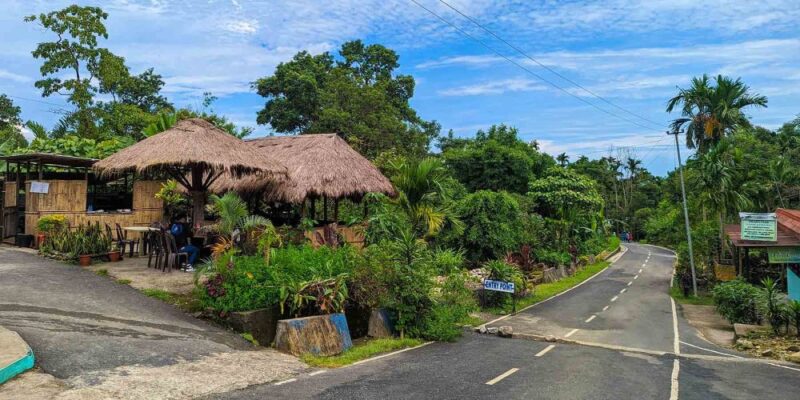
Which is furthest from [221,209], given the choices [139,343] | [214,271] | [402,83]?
[402,83]

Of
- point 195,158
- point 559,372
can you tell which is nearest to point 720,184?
point 559,372

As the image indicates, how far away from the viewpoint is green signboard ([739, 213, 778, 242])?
18.7m

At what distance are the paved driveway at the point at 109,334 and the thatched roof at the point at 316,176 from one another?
5.89 m

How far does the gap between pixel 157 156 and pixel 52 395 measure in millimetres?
8493

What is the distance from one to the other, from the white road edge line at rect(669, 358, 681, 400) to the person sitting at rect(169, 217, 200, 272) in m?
10.7

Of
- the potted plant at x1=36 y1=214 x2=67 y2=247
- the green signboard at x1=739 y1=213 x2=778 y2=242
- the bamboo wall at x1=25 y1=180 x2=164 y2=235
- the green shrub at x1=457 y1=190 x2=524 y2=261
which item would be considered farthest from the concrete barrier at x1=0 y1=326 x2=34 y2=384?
the green signboard at x1=739 y1=213 x2=778 y2=242

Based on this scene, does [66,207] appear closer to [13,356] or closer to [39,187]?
A: [39,187]

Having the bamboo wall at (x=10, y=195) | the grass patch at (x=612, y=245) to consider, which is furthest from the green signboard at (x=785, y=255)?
the grass patch at (x=612, y=245)

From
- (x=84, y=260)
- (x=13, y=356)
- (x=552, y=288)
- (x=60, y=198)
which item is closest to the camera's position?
(x=13, y=356)

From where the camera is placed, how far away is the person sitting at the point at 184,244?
13.4 m

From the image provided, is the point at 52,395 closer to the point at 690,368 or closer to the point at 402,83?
the point at 690,368

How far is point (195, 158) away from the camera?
13281 millimetres

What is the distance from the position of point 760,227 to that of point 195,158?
18.8m

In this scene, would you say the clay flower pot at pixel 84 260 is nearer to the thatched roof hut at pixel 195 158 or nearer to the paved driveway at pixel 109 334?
the paved driveway at pixel 109 334
